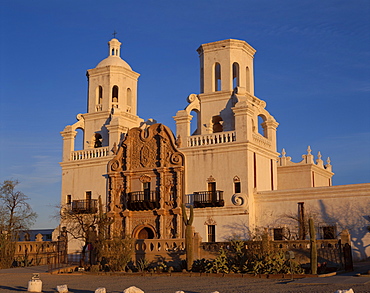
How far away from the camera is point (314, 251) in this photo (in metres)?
21.4

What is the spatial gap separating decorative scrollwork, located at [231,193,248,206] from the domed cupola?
11.6 meters

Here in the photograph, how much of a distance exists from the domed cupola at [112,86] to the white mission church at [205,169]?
0.24 feet

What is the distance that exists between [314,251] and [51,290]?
1025 centimetres

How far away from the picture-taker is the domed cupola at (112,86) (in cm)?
3859

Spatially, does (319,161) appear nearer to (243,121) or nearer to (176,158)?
(243,121)

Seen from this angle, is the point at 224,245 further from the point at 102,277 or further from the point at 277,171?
the point at 277,171

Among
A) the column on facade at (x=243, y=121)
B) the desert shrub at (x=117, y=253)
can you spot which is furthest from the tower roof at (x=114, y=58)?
the desert shrub at (x=117, y=253)

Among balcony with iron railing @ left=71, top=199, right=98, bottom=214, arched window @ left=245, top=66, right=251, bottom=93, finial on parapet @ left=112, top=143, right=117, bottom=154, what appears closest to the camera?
balcony with iron railing @ left=71, top=199, right=98, bottom=214

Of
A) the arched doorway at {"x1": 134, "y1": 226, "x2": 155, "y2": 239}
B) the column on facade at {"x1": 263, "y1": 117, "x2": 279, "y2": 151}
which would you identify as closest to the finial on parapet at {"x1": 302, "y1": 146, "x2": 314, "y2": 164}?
the column on facade at {"x1": 263, "y1": 117, "x2": 279, "y2": 151}

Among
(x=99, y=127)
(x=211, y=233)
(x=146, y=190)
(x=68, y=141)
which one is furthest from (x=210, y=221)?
(x=68, y=141)

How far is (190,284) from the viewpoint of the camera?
63.6 ft

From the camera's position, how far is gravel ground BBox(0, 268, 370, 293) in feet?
55.1

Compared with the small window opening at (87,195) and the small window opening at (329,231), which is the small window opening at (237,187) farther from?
the small window opening at (87,195)

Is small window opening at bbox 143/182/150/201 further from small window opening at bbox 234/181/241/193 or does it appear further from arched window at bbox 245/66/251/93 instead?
arched window at bbox 245/66/251/93
